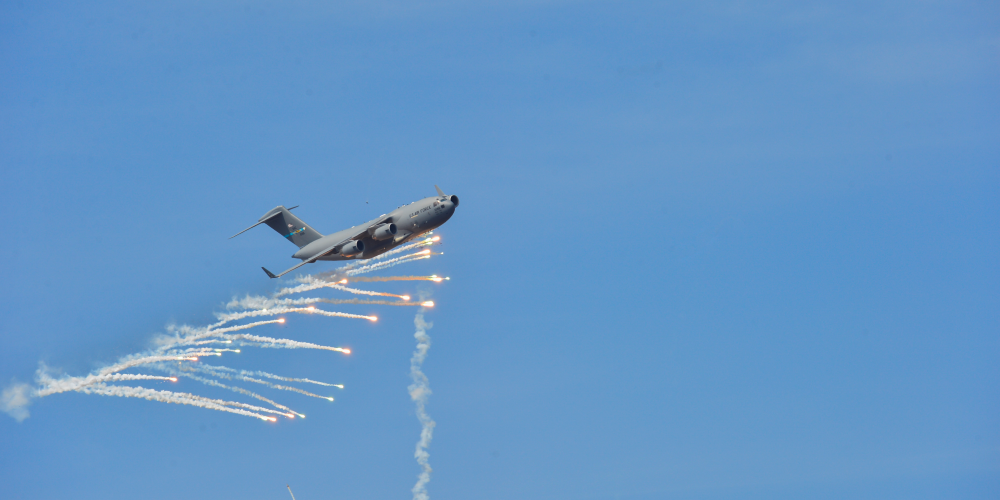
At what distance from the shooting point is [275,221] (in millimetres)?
81188

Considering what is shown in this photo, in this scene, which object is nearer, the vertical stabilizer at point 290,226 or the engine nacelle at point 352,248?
the engine nacelle at point 352,248

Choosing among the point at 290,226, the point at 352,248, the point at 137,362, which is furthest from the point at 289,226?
the point at 137,362

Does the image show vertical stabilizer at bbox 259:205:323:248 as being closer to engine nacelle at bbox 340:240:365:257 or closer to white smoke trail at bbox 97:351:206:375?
engine nacelle at bbox 340:240:365:257

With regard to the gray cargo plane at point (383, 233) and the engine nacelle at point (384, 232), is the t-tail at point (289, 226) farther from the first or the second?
the engine nacelle at point (384, 232)

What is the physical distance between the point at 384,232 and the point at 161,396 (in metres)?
19.2

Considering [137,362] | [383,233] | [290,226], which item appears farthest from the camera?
[290,226]

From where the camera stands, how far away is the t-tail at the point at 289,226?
8062 cm

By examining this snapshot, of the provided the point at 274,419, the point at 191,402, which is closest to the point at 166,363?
the point at 191,402

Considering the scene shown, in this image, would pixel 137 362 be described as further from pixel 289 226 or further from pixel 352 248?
pixel 352 248

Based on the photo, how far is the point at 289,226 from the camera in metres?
81.0

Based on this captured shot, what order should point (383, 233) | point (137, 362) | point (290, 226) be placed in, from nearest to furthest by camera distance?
point (383, 233)
point (137, 362)
point (290, 226)

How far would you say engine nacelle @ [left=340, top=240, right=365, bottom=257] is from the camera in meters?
75.6

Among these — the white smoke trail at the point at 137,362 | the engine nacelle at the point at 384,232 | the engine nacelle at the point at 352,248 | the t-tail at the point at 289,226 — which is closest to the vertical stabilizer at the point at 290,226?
the t-tail at the point at 289,226

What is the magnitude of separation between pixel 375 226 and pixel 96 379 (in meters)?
22.1
